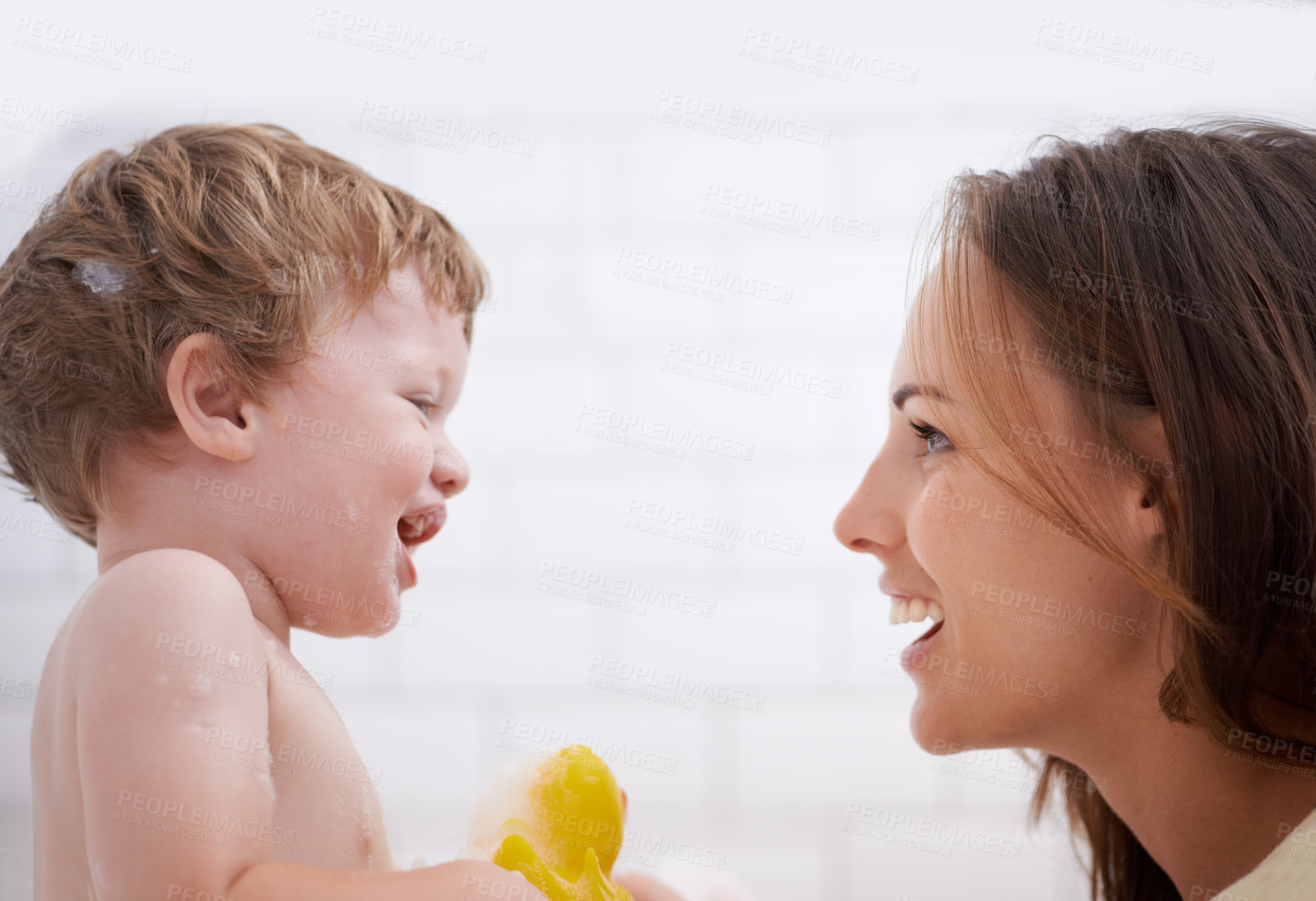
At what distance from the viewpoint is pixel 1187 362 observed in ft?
2.40

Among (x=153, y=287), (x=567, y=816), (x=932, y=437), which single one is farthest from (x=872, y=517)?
(x=153, y=287)

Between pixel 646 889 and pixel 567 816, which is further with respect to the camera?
pixel 646 889

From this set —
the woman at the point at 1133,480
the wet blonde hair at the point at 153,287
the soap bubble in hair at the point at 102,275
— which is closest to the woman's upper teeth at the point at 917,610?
the woman at the point at 1133,480

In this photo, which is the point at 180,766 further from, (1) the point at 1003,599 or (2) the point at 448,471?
(1) the point at 1003,599

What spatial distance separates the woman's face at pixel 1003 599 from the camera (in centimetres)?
79

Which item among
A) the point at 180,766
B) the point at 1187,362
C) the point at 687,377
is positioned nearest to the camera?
the point at 180,766

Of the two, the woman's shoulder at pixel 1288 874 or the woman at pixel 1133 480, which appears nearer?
the woman's shoulder at pixel 1288 874

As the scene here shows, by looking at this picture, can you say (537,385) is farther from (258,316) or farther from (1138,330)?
(1138,330)

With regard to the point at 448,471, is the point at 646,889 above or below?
below

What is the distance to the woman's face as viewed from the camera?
79cm

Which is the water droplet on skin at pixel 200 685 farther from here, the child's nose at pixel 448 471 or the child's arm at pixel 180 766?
the child's nose at pixel 448 471

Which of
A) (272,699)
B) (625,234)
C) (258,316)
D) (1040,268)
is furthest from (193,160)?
(1040,268)

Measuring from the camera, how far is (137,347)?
0.80 metres

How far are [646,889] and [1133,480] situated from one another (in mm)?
560
